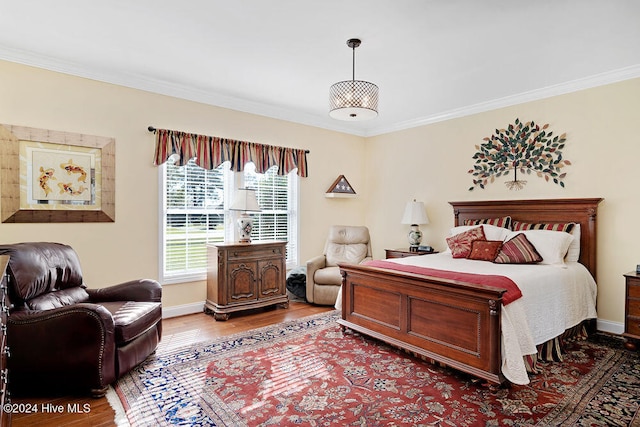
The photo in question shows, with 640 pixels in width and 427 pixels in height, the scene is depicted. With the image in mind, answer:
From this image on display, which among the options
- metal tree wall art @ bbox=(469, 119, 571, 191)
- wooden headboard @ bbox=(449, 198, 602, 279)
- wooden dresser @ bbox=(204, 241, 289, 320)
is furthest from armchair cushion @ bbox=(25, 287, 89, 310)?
metal tree wall art @ bbox=(469, 119, 571, 191)

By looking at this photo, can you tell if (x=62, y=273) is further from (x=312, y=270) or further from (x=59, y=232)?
(x=312, y=270)

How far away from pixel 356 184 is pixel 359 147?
66 centimetres

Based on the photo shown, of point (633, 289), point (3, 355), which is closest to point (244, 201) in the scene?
point (3, 355)

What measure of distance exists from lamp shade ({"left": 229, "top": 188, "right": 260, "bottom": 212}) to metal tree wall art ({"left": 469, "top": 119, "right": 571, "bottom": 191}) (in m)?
2.92

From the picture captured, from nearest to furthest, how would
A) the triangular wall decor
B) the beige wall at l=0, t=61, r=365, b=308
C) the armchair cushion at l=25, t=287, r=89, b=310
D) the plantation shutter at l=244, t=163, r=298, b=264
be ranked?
the armchair cushion at l=25, t=287, r=89, b=310 < the beige wall at l=0, t=61, r=365, b=308 < the plantation shutter at l=244, t=163, r=298, b=264 < the triangular wall decor

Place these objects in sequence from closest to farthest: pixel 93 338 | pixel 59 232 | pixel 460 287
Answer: pixel 93 338 < pixel 460 287 < pixel 59 232

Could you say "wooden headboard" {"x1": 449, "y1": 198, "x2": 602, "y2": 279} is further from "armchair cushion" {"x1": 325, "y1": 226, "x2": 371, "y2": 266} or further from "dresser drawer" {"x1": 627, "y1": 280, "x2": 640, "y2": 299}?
"armchair cushion" {"x1": 325, "y1": 226, "x2": 371, "y2": 266}

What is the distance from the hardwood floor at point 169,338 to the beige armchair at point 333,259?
0.20 m

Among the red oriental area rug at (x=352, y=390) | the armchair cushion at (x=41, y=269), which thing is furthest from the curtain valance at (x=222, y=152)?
the red oriental area rug at (x=352, y=390)

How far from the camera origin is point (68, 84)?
355 centimetres

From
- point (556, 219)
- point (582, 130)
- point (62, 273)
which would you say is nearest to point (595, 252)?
point (556, 219)

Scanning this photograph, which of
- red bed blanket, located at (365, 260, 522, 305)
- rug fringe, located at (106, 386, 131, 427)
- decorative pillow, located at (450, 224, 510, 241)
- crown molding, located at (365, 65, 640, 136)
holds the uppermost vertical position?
crown molding, located at (365, 65, 640, 136)

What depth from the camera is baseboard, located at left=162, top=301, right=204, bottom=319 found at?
4.16m

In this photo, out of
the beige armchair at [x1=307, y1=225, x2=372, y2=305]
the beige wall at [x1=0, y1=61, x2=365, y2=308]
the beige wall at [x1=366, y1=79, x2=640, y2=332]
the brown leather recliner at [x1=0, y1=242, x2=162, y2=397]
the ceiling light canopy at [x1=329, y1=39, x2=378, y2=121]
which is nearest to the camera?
the brown leather recliner at [x1=0, y1=242, x2=162, y2=397]
